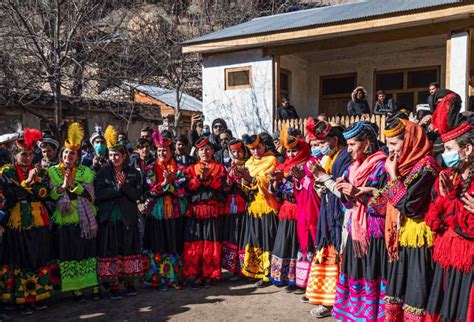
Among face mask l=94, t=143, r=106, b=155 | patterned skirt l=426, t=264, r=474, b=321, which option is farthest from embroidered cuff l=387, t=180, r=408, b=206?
face mask l=94, t=143, r=106, b=155

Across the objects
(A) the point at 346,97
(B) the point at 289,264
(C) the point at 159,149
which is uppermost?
(A) the point at 346,97

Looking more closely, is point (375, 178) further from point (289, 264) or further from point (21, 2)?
point (21, 2)

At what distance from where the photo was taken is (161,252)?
5.21m

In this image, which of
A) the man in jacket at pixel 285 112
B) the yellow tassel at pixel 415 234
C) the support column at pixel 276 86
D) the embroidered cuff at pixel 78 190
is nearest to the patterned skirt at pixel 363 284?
the yellow tassel at pixel 415 234

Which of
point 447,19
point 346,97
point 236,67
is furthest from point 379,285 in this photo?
point 346,97

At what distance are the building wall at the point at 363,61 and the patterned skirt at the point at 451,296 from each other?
892 cm

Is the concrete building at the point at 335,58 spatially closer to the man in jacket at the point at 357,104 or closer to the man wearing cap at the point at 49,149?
the man in jacket at the point at 357,104

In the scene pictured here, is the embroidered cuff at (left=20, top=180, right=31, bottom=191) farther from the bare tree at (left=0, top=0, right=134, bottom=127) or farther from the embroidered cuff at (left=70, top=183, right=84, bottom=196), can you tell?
the bare tree at (left=0, top=0, right=134, bottom=127)

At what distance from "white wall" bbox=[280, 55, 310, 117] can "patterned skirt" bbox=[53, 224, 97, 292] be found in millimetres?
8817

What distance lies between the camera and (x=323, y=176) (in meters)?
3.85

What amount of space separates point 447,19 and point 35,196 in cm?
840

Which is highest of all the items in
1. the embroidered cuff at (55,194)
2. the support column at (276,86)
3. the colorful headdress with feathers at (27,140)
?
the support column at (276,86)

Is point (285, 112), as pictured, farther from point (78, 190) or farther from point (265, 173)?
point (78, 190)

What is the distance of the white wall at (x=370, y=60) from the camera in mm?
11391
